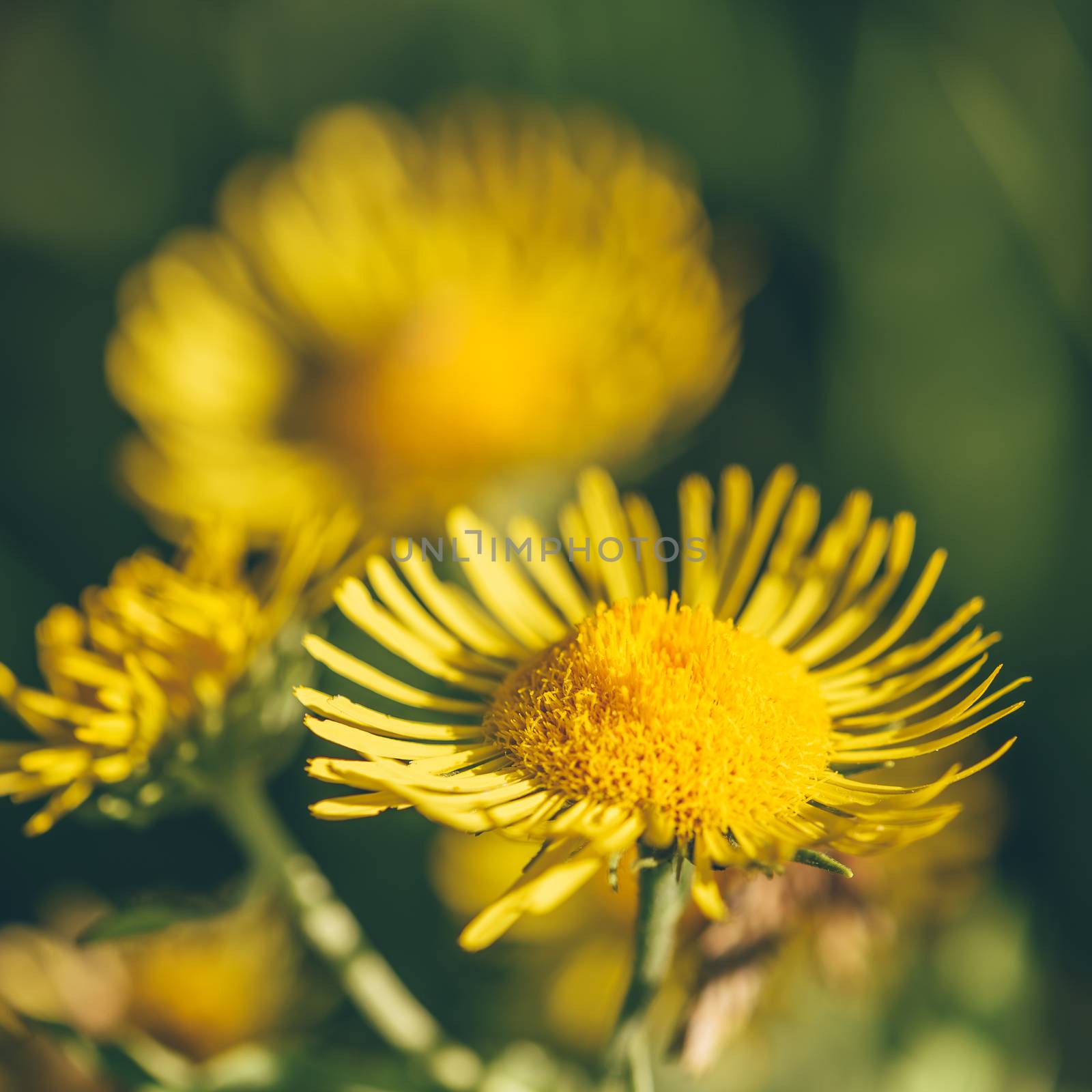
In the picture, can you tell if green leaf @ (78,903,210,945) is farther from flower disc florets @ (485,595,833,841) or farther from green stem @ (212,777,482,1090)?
flower disc florets @ (485,595,833,841)

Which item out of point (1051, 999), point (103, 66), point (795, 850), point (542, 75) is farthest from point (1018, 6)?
point (103, 66)

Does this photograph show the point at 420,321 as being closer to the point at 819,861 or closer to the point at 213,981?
the point at 213,981

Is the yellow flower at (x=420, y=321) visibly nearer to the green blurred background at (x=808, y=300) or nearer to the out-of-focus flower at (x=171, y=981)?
the green blurred background at (x=808, y=300)

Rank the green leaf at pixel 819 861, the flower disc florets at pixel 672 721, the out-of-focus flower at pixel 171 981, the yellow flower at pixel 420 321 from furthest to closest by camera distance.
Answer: the yellow flower at pixel 420 321 → the out-of-focus flower at pixel 171 981 → the flower disc florets at pixel 672 721 → the green leaf at pixel 819 861

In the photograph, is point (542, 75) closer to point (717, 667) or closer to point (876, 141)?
point (876, 141)

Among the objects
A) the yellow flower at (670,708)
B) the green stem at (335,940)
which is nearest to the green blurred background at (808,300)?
the green stem at (335,940)

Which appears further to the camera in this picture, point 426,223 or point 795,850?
point 426,223
